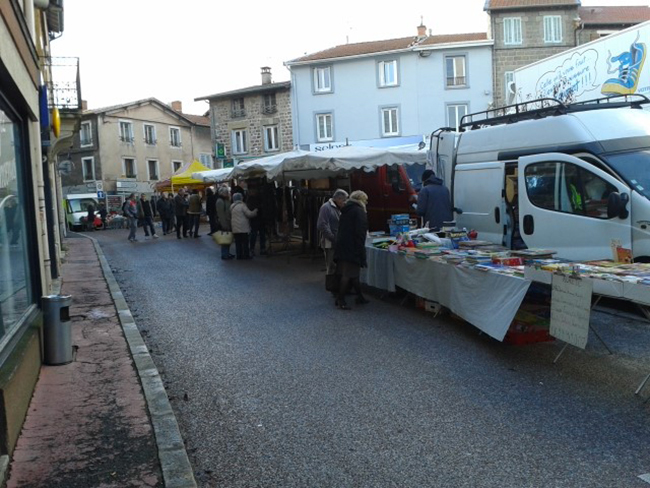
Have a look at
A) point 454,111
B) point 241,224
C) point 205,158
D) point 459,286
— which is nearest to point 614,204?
point 459,286

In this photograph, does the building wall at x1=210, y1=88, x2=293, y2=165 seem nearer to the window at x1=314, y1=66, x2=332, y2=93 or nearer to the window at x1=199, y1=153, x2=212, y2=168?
the window at x1=314, y1=66, x2=332, y2=93

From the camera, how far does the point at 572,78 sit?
12484 mm

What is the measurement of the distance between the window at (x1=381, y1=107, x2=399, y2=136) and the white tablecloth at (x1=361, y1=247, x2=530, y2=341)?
29.1 meters

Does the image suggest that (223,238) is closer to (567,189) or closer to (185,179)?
(567,189)

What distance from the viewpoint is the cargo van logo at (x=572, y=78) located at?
39.3ft

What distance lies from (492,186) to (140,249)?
13.0 meters

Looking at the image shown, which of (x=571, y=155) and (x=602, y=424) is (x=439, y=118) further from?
(x=602, y=424)

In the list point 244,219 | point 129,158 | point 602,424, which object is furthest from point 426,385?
point 129,158

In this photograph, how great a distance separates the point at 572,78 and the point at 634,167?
5.13 meters

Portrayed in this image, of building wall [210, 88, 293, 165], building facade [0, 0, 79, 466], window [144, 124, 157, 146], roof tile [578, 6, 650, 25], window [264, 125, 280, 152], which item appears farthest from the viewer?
window [144, 124, 157, 146]

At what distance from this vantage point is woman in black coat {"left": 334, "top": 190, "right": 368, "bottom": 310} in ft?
30.5

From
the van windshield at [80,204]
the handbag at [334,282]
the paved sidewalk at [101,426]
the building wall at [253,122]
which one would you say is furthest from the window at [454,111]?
the paved sidewalk at [101,426]

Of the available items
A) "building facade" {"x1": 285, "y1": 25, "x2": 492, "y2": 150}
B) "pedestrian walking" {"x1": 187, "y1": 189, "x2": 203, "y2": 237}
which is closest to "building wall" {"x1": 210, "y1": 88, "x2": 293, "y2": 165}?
"building facade" {"x1": 285, "y1": 25, "x2": 492, "y2": 150}

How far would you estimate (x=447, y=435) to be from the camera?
460cm
